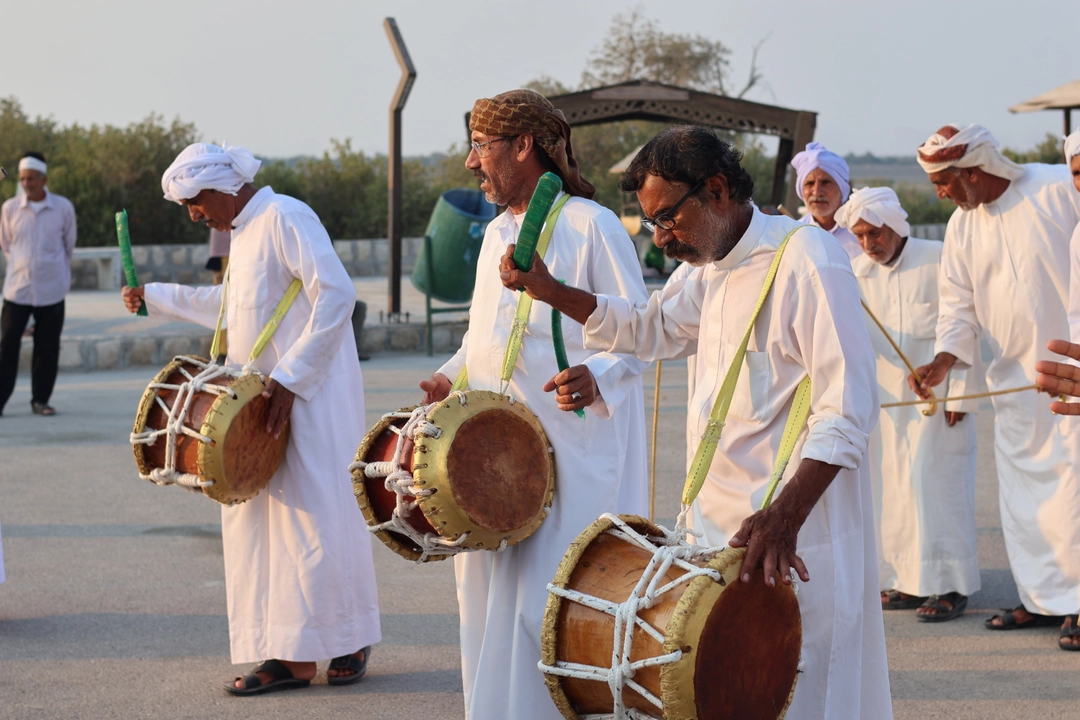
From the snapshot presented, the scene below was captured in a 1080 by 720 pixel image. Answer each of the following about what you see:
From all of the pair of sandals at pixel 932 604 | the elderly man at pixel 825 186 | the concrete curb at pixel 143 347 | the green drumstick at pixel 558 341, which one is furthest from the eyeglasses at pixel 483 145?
the concrete curb at pixel 143 347

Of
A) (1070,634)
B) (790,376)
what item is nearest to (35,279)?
(1070,634)

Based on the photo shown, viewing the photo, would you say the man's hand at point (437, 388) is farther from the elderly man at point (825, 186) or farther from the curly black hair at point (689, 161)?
the elderly man at point (825, 186)

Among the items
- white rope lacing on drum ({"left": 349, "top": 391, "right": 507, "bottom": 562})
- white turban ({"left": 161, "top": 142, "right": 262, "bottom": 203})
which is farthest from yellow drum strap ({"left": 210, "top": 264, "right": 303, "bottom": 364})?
white rope lacing on drum ({"left": 349, "top": 391, "right": 507, "bottom": 562})

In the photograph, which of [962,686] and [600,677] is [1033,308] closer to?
[962,686]

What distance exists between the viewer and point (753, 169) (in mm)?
31312

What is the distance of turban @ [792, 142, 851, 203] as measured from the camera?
586 cm

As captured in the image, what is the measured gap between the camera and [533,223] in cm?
283

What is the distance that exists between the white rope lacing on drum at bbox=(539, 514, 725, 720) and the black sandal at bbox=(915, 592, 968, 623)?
10.2ft

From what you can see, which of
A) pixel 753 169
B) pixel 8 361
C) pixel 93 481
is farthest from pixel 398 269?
pixel 753 169

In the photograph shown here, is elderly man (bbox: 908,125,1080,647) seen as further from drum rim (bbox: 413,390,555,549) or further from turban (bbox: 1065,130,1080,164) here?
drum rim (bbox: 413,390,555,549)

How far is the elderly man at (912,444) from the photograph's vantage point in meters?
5.43

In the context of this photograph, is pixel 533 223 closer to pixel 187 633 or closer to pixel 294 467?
pixel 294 467

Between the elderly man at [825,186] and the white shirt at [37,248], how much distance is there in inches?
254

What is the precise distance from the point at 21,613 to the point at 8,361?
17.0 ft
